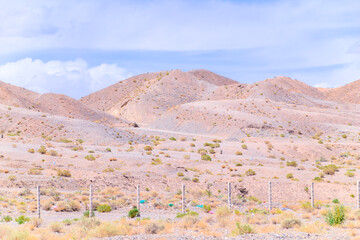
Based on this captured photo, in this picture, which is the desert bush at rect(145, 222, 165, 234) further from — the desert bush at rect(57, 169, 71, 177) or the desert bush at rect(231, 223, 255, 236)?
the desert bush at rect(57, 169, 71, 177)

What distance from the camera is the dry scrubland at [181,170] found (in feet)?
60.2

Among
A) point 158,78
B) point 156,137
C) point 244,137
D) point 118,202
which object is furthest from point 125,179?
point 158,78

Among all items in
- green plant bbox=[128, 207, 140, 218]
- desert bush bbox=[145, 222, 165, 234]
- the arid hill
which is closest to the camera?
desert bush bbox=[145, 222, 165, 234]

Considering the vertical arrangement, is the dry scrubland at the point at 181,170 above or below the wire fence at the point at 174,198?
above

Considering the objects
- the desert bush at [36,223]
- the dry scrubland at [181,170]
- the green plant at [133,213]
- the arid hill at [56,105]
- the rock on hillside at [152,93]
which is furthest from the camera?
the rock on hillside at [152,93]

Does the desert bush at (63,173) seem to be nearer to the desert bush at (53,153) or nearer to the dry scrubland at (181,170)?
the dry scrubland at (181,170)

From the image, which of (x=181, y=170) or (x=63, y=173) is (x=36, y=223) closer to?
(x=63, y=173)

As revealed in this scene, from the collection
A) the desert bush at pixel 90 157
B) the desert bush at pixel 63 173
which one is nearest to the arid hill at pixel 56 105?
the desert bush at pixel 90 157

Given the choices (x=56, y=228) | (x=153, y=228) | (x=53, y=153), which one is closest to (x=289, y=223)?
(x=153, y=228)

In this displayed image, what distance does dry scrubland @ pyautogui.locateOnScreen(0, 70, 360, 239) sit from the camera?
18.3 meters

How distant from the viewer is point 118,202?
27.5 metres

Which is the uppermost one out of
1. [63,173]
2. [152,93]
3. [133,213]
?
[152,93]

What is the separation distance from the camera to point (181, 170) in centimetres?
4366

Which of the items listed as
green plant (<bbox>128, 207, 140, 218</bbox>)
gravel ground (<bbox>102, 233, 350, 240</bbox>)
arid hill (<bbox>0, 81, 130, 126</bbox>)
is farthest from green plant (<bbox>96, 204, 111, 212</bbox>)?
arid hill (<bbox>0, 81, 130, 126</bbox>)
